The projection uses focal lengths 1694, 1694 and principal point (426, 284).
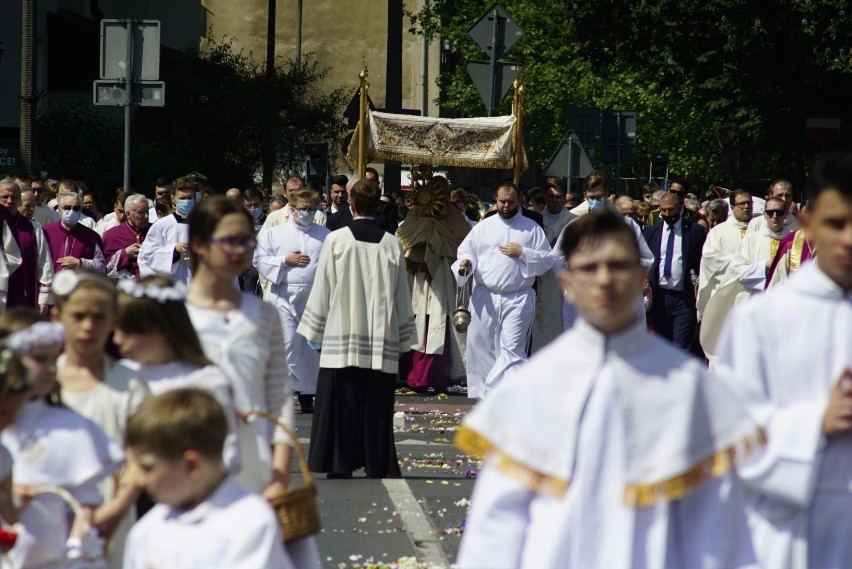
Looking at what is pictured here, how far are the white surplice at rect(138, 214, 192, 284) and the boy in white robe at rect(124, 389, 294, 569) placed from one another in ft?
34.7

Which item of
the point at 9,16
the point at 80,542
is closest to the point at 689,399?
the point at 80,542

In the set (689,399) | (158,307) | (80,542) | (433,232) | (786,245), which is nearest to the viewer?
(689,399)

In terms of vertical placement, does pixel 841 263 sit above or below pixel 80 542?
above

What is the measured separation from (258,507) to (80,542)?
69 centimetres

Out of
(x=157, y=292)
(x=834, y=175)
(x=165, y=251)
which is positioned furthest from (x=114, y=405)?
(x=165, y=251)

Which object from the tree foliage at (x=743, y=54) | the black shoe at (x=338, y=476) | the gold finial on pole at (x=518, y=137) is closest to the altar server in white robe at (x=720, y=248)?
the gold finial on pole at (x=518, y=137)

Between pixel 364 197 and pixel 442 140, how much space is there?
24.9 ft

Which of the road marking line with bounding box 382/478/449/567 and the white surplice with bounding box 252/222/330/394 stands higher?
the white surplice with bounding box 252/222/330/394

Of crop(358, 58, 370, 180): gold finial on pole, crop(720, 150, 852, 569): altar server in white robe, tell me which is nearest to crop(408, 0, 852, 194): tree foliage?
crop(358, 58, 370, 180): gold finial on pole

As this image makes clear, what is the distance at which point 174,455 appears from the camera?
420 centimetres

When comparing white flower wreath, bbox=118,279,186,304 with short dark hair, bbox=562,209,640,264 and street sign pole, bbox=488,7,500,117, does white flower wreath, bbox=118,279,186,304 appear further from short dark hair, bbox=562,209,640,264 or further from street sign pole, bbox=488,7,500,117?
street sign pole, bbox=488,7,500,117

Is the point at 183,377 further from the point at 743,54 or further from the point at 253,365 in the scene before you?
the point at 743,54

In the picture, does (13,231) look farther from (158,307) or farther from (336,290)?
(158,307)

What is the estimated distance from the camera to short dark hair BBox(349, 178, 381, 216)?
1130 cm
